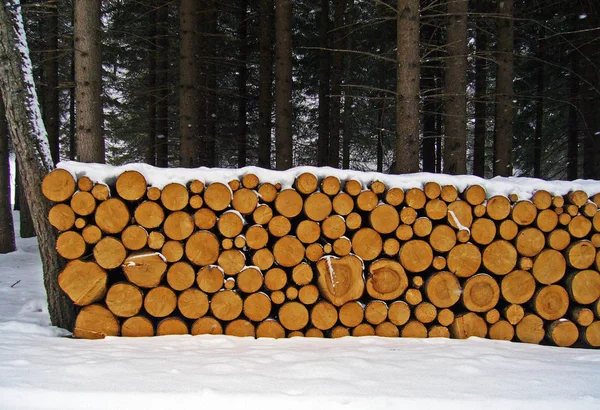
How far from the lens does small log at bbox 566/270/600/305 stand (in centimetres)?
406

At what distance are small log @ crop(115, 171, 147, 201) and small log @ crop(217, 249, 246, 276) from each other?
99 centimetres

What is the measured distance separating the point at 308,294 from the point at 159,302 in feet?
4.80

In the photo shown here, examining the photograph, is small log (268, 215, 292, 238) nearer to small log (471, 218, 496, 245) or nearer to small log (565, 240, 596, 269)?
small log (471, 218, 496, 245)

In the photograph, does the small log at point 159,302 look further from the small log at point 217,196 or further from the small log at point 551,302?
the small log at point 551,302

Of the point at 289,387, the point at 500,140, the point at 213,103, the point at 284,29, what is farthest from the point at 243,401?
the point at 213,103

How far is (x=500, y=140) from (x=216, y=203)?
21.1ft

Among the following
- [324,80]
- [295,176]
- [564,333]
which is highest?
[324,80]

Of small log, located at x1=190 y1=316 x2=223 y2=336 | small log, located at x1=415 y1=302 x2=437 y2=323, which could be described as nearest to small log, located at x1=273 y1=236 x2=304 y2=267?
small log, located at x1=190 y1=316 x2=223 y2=336

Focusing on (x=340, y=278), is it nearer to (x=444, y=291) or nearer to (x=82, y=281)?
(x=444, y=291)

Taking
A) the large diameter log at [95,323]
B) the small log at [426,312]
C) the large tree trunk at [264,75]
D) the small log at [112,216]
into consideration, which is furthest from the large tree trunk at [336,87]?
the large diameter log at [95,323]

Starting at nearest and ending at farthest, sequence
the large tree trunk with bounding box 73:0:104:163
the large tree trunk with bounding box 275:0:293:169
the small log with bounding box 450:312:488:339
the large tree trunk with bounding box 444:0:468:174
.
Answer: the small log with bounding box 450:312:488:339 < the large tree trunk with bounding box 73:0:104:163 < the large tree trunk with bounding box 444:0:468:174 < the large tree trunk with bounding box 275:0:293:169

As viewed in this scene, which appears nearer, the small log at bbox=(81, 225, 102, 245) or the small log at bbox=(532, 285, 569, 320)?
the small log at bbox=(81, 225, 102, 245)

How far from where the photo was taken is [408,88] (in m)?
5.08

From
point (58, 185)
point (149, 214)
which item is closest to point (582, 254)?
point (149, 214)
